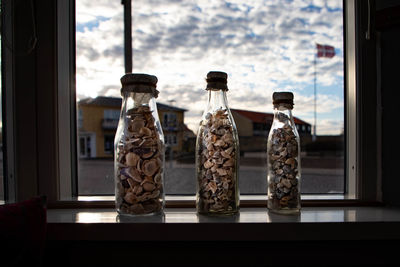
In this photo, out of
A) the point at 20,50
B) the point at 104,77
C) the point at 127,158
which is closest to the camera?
the point at 127,158

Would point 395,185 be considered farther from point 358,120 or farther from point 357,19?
point 357,19

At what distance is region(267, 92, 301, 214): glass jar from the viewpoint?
640mm

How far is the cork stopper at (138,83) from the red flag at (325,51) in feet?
1.90

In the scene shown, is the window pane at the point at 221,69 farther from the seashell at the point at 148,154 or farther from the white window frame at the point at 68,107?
the seashell at the point at 148,154

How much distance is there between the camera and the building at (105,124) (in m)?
0.82

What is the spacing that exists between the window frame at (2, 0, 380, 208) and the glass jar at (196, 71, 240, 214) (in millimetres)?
133

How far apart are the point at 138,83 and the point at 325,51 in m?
0.64

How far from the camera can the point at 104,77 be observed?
32.2 inches

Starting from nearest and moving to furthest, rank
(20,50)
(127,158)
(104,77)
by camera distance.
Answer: (127,158) → (20,50) → (104,77)

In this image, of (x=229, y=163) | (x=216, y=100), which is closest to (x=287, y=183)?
(x=229, y=163)

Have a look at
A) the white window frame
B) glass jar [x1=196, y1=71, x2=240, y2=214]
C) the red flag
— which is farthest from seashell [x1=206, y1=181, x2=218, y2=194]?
the red flag

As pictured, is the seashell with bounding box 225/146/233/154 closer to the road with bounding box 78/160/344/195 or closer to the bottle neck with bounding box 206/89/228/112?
the bottle neck with bounding box 206/89/228/112
